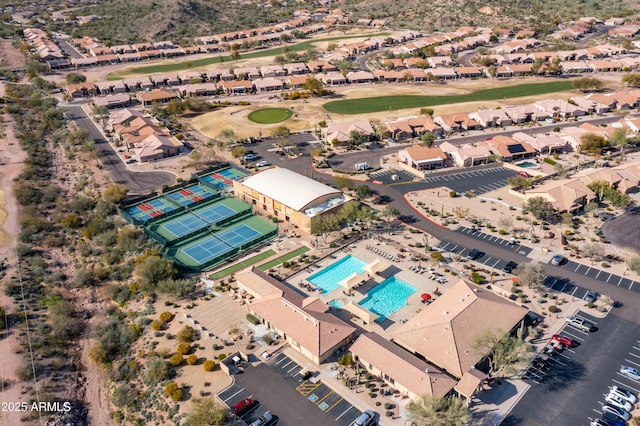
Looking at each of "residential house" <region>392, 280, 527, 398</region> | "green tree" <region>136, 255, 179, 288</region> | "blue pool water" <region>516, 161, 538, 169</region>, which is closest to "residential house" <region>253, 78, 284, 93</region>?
"blue pool water" <region>516, 161, 538, 169</region>

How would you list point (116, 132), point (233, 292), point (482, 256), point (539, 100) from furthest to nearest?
point (539, 100)
point (116, 132)
point (482, 256)
point (233, 292)

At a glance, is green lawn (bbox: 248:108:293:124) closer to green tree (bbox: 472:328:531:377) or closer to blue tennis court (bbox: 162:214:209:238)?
blue tennis court (bbox: 162:214:209:238)

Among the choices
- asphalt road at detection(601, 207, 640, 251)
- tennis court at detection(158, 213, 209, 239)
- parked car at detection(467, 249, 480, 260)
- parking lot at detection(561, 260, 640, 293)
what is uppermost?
asphalt road at detection(601, 207, 640, 251)

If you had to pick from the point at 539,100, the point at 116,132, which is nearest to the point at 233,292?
the point at 116,132

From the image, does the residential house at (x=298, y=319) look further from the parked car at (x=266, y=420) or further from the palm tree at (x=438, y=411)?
the palm tree at (x=438, y=411)

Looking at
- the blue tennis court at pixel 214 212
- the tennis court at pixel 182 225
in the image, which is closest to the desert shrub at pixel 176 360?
the tennis court at pixel 182 225

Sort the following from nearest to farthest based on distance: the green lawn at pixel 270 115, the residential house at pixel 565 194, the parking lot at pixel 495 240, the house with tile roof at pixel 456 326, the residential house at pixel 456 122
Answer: the house with tile roof at pixel 456 326 < the parking lot at pixel 495 240 < the residential house at pixel 565 194 < the residential house at pixel 456 122 < the green lawn at pixel 270 115

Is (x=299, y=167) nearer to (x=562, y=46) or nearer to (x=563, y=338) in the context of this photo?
(x=563, y=338)
